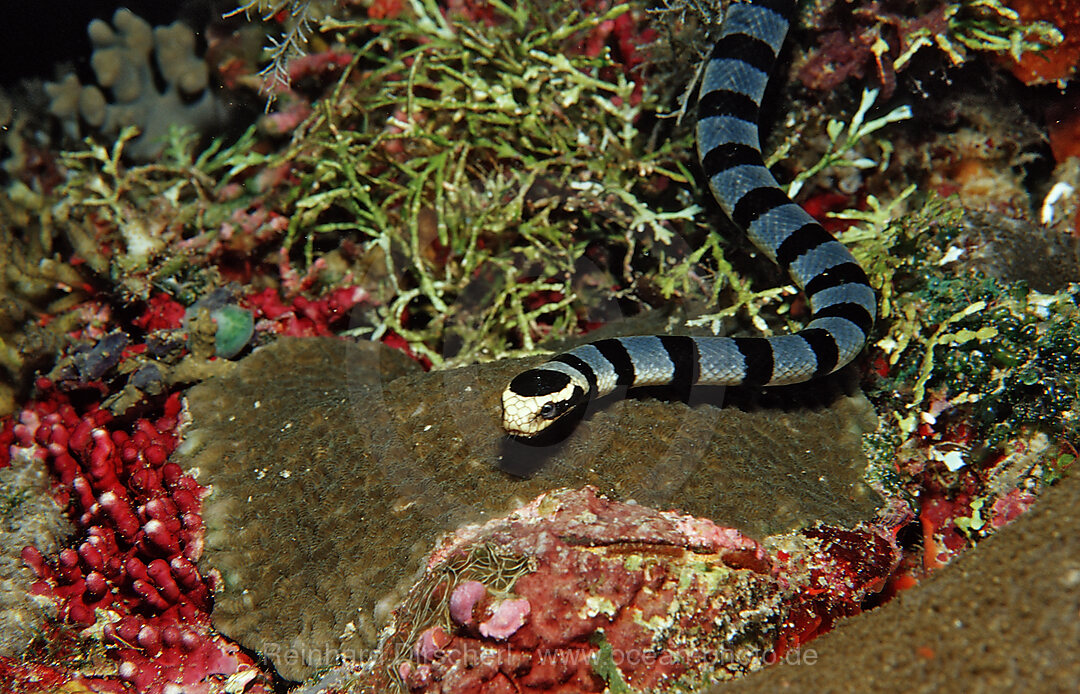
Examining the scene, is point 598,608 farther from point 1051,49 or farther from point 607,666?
point 1051,49

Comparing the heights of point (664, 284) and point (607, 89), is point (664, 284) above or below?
below

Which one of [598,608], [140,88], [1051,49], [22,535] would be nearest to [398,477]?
[598,608]

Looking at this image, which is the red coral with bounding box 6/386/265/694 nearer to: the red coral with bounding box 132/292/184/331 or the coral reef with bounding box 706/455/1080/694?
the red coral with bounding box 132/292/184/331

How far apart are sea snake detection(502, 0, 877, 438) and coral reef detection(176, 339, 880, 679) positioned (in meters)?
0.17

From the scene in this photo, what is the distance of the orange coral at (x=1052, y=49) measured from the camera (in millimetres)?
3191

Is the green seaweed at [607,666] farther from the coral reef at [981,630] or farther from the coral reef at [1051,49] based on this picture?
the coral reef at [1051,49]

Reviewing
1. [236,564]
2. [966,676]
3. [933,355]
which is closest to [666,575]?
[966,676]

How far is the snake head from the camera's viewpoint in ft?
8.16

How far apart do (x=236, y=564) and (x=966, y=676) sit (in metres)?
2.40

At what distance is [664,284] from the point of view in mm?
3314

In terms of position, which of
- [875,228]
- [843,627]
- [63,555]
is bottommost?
[63,555]

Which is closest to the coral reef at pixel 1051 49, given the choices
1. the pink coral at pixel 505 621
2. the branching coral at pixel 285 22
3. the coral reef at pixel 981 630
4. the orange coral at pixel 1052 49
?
the orange coral at pixel 1052 49

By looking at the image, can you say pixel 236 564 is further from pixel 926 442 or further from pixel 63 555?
pixel 926 442

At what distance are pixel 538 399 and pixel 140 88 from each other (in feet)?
12.9
